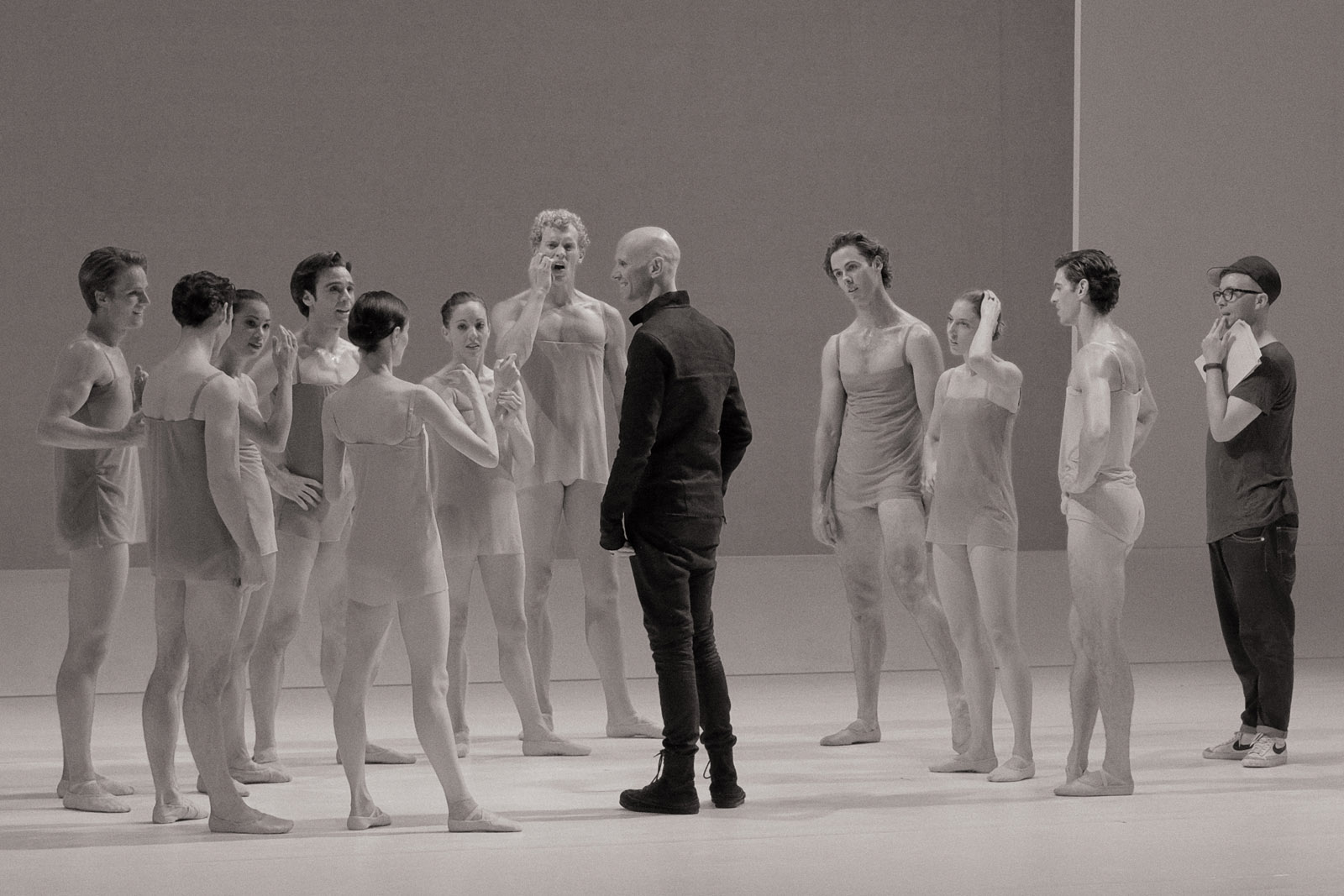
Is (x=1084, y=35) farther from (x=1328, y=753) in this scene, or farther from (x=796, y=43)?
(x=1328, y=753)

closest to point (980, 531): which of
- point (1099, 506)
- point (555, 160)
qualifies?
point (1099, 506)

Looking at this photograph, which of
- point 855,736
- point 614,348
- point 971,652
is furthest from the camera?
point 614,348

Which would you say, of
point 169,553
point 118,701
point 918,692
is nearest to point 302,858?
point 169,553

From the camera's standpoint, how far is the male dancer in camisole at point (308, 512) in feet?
17.7

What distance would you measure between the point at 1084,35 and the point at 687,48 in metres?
2.89

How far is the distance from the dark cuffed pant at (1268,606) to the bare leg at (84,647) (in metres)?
3.61

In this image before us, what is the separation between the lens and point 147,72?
11539 millimetres

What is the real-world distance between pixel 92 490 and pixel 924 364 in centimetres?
280

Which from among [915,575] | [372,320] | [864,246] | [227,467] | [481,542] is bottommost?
[915,575]

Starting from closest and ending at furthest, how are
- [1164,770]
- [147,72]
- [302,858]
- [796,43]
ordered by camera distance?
1. [302,858]
2. [1164,770]
3. [147,72]
4. [796,43]

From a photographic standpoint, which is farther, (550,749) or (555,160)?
(555,160)

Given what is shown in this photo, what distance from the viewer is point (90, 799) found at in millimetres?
4738

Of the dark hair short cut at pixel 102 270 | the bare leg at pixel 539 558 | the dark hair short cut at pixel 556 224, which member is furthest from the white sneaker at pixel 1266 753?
the dark hair short cut at pixel 102 270

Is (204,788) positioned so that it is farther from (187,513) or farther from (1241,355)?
(1241,355)
